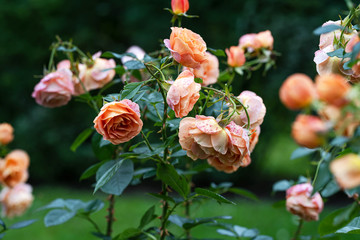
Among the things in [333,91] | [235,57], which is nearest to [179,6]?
[235,57]

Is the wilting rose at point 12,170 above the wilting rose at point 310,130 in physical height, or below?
below

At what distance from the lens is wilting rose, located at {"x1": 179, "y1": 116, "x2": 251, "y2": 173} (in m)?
0.62

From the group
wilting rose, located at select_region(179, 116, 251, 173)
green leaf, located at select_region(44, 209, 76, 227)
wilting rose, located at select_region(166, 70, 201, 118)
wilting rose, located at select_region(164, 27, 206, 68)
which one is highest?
wilting rose, located at select_region(164, 27, 206, 68)

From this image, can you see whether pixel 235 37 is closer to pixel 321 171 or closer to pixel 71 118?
pixel 71 118

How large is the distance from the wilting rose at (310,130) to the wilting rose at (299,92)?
0.01 meters

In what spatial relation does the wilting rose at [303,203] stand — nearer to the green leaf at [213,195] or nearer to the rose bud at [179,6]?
the green leaf at [213,195]

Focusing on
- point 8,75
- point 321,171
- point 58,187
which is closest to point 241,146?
point 321,171

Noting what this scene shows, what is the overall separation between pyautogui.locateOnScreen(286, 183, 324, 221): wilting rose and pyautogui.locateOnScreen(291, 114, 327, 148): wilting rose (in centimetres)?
54

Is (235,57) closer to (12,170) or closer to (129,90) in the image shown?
(129,90)

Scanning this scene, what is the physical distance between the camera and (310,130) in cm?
33

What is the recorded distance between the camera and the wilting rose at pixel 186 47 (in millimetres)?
647

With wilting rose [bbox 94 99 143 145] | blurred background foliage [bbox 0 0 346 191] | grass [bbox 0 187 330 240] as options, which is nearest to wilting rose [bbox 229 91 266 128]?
wilting rose [bbox 94 99 143 145]

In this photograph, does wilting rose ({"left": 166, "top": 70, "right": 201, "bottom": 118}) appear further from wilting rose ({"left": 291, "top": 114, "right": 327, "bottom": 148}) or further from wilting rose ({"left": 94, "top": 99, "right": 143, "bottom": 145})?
wilting rose ({"left": 291, "top": 114, "right": 327, "bottom": 148})

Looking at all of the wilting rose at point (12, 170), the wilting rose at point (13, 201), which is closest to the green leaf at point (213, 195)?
the wilting rose at point (12, 170)
